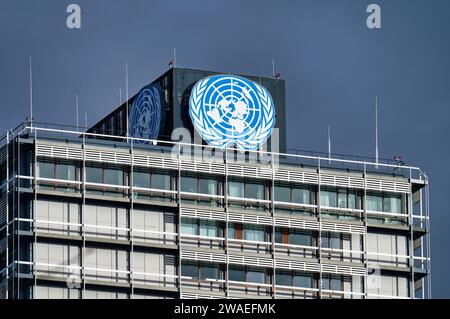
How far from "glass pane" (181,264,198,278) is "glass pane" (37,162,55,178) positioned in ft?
56.1

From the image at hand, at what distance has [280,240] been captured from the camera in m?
194

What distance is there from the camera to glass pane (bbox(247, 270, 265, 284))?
192m

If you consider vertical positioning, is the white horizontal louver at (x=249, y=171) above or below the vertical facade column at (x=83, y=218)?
above

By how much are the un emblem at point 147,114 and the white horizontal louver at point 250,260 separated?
15.7m

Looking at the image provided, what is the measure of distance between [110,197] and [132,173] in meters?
3.96

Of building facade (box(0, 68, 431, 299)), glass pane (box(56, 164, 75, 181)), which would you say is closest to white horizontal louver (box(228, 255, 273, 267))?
building facade (box(0, 68, 431, 299))

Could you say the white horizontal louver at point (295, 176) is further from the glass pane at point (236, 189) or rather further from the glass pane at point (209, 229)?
the glass pane at point (209, 229)

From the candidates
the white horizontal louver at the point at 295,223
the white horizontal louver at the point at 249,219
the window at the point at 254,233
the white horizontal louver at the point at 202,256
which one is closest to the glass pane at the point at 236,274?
the white horizontal louver at the point at 202,256

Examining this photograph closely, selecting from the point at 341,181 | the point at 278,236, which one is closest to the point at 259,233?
the point at 278,236

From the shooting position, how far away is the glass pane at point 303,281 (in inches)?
7638

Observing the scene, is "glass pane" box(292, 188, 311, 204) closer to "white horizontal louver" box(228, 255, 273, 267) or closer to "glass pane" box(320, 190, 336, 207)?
"glass pane" box(320, 190, 336, 207)

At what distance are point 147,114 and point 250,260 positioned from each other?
19383mm
